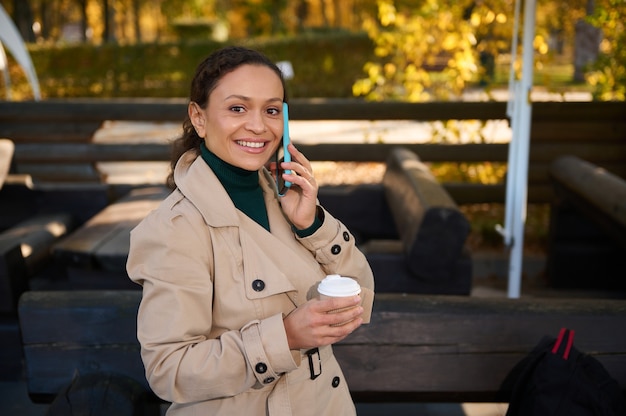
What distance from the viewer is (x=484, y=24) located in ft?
21.7

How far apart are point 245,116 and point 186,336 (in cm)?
55

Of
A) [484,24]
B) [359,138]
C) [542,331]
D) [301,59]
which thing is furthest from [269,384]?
[301,59]

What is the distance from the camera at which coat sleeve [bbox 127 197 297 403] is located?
1470mm

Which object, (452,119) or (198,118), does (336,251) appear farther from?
(452,119)

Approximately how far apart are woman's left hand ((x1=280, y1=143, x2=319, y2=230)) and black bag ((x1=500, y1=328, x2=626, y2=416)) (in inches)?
34.4

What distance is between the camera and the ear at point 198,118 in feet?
5.61

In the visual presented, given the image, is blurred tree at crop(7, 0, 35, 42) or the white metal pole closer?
the white metal pole

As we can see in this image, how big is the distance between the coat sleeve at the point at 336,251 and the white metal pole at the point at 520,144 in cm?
241

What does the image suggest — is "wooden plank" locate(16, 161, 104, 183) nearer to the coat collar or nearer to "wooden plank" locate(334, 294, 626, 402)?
"wooden plank" locate(334, 294, 626, 402)

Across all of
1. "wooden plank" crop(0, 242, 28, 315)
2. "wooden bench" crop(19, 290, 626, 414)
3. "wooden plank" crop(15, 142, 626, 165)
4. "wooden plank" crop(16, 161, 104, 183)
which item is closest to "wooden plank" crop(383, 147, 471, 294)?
"wooden bench" crop(19, 290, 626, 414)

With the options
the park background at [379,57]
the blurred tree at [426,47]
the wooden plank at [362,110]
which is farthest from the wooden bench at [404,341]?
the blurred tree at [426,47]

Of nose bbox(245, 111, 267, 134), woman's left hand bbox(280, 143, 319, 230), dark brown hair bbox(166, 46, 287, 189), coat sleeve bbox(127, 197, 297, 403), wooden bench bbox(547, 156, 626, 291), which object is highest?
dark brown hair bbox(166, 46, 287, 189)

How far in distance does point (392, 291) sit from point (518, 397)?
5.02 ft

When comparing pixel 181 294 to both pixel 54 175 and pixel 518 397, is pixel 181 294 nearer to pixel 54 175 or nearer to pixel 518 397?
pixel 518 397
